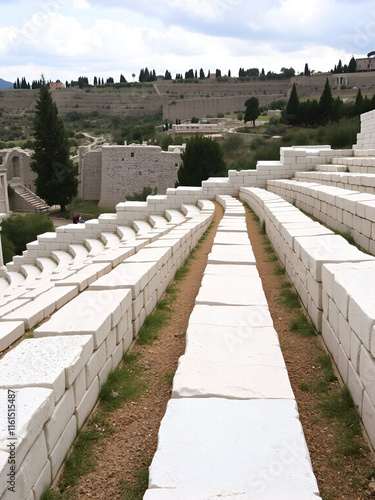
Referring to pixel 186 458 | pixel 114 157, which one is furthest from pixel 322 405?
pixel 114 157

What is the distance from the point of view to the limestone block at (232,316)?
Result: 3.60 m

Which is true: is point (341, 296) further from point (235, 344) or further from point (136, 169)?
point (136, 169)

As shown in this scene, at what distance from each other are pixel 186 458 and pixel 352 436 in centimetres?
105

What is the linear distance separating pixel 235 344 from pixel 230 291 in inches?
45.6

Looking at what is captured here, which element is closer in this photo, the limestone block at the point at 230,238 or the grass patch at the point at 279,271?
the grass patch at the point at 279,271

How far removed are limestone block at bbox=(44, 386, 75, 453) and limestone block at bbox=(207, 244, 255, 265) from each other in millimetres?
3109

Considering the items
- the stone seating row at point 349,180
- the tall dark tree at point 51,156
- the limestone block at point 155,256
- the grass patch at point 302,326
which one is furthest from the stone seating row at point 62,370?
the tall dark tree at point 51,156

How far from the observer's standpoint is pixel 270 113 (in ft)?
219

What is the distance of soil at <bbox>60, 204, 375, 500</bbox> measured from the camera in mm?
2322

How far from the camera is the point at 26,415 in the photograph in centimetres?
214

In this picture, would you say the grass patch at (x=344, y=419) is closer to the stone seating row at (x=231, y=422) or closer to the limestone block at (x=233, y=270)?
the stone seating row at (x=231, y=422)

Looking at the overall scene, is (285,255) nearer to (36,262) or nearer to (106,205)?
(36,262)

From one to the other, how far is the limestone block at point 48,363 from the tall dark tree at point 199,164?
75.6 ft

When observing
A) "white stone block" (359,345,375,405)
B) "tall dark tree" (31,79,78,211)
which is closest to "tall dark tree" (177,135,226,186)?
"tall dark tree" (31,79,78,211)
